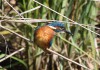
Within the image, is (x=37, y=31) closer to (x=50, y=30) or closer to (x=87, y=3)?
(x=50, y=30)

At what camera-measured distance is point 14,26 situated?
7.80ft

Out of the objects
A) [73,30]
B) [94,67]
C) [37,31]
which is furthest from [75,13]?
[37,31]

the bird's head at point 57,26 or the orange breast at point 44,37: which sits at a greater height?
the bird's head at point 57,26

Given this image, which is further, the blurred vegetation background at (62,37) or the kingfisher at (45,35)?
the blurred vegetation background at (62,37)

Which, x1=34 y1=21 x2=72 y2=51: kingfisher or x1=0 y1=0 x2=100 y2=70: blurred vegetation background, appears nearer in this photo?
x1=34 y1=21 x2=72 y2=51: kingfisher

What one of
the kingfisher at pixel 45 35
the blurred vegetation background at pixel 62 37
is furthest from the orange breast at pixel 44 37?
the blurred vegetation background at pixel 62 37

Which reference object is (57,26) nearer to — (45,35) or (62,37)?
(45,35)

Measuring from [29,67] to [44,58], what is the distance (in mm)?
131

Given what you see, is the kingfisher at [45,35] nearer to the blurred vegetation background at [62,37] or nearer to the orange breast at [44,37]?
the orange breast at [44,37]

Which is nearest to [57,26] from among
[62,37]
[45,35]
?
[45,35]

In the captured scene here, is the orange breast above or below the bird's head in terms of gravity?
below

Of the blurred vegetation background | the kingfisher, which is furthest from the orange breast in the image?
the blurred vegetation background

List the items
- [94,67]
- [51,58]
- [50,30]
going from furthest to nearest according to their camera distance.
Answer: [51,58] < [94,67] < [50,30]

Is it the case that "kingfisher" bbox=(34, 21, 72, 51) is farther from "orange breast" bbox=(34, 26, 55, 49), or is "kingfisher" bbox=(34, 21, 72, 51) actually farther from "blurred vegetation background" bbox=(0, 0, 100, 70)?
"blurred vegetation background" bbox=(0, 0, 100, 70)
